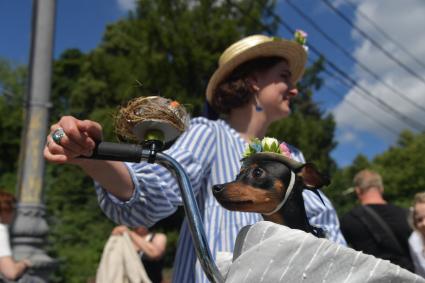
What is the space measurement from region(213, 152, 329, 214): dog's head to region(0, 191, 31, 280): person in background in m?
3.79

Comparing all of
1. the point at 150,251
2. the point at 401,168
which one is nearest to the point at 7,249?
the point at 150,251

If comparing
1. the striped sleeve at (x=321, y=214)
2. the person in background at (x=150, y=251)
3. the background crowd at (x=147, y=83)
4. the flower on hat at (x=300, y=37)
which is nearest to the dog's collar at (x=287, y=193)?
the striped sleeve at (x=321, y=214)

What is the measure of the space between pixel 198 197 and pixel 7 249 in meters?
3.18

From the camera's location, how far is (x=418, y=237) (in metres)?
4.24

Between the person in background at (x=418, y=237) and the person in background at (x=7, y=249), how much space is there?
3.00 meters

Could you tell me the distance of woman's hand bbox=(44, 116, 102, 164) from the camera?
126 cm

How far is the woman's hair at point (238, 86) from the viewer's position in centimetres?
233

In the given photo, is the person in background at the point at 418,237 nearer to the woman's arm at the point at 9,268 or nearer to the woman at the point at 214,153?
the woman at the point at 214,153

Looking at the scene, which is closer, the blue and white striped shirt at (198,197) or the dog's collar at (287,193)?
the dog's collar at (287,193)

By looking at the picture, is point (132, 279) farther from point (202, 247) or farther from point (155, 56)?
point (155, 56)

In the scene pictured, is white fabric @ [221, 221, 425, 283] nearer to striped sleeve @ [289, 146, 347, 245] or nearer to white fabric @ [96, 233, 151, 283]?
striped sleeve @ [289, 146, 347, 245]

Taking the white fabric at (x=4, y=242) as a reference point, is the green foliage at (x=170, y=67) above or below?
above

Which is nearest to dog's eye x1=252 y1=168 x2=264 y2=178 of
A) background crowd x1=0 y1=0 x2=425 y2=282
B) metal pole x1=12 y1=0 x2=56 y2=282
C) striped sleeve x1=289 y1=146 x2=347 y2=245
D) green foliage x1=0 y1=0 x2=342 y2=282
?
striped sleeve x1=289 y1=146 x2=347 y2=245


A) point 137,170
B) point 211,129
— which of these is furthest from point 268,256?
point 211,129
